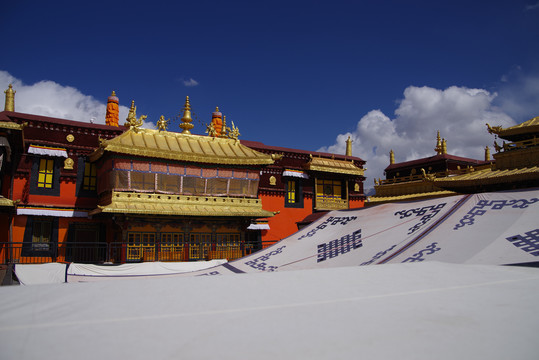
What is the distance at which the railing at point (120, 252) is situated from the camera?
57.0ft

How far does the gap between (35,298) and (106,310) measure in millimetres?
602

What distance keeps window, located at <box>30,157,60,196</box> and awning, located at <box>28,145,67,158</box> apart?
50cm

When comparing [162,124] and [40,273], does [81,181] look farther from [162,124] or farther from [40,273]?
[40,273]

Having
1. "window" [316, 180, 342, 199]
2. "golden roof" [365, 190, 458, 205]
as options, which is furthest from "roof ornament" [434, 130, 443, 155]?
"window" [316, 180, 342, 199]

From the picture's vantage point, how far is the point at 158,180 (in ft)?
61.9

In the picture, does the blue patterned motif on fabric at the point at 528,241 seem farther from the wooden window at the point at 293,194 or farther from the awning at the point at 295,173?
the wooden window at the point at 293,194

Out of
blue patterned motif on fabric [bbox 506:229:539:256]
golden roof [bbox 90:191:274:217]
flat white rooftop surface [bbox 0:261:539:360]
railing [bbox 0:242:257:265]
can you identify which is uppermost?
golden roof [bbox 90:191:274:217]

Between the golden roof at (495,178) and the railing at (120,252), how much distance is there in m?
11.0

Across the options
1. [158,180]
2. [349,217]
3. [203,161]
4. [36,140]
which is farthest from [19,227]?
[349,217]

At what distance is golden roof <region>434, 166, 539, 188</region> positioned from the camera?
51.1 ft

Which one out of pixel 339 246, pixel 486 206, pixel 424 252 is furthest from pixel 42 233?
pixel 486 206

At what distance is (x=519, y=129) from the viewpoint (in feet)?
58.8

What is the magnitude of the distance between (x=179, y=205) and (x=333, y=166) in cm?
1219

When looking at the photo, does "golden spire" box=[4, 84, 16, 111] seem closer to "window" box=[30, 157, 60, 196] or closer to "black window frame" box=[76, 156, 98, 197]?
"window" box=[30, 157, 60, 196]
